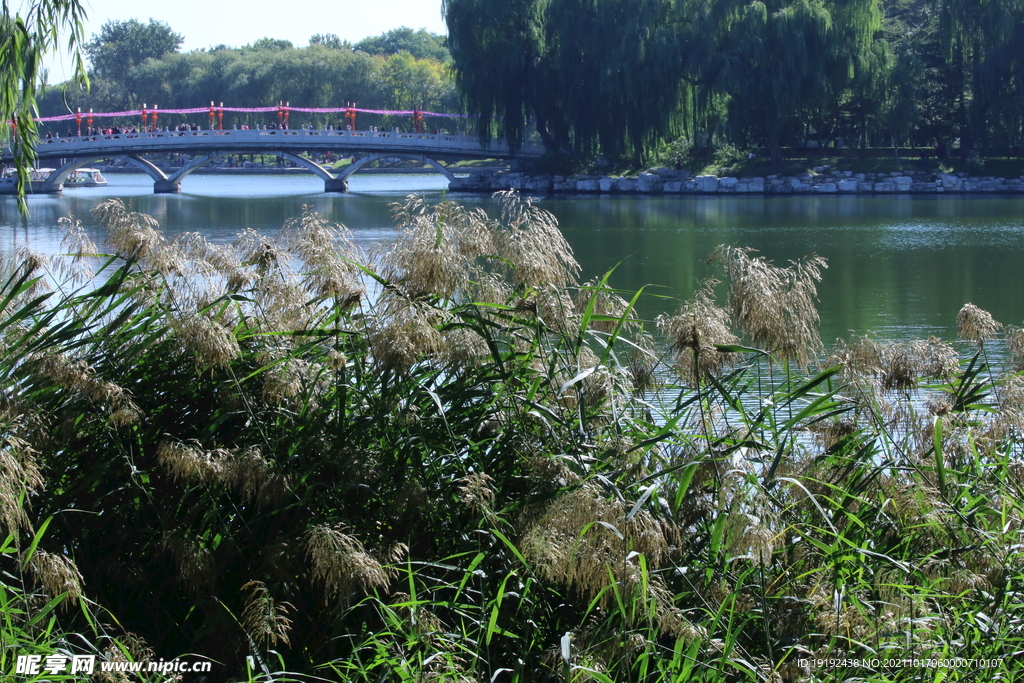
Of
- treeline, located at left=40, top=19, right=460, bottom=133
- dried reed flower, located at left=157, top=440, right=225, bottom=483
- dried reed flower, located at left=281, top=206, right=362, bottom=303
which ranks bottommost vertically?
dried reed flower, located at left=157, top=440, right=225, bottom=483

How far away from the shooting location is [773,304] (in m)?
2.31

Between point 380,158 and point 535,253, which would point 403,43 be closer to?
point 380,158

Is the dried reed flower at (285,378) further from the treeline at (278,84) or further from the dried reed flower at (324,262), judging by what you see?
the treeline at (278,84)

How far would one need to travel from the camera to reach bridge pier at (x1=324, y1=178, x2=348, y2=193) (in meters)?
32.2

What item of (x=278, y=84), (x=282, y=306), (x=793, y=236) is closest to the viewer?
(x=282, y=306)

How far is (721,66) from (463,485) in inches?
963

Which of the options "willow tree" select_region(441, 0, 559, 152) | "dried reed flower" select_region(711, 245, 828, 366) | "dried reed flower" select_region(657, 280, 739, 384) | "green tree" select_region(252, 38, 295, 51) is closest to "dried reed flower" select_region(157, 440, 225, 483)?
"dried reed flower" select_region(657, 280, 739, 384)

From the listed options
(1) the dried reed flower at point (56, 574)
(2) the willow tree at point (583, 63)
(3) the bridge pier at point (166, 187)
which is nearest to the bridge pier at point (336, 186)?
(3) the bridge pier at point (166, 187)

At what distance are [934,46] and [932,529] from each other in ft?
92.7

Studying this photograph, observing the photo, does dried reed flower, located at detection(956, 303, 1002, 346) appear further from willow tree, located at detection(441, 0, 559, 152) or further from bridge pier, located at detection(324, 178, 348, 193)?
bridge pier, located at detection(324, 178, 348, 193)

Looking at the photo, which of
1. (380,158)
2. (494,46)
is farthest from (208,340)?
(380,158)

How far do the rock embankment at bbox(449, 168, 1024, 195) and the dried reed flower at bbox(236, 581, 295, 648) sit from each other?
83.9ft

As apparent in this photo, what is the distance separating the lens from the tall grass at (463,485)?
207 cm

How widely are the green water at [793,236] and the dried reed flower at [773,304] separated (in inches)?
55.6
